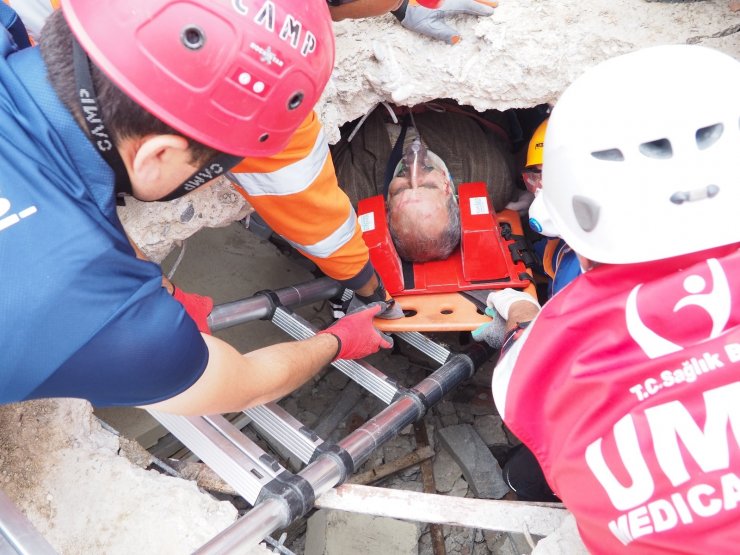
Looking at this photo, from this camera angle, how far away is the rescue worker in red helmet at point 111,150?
4.17 feet

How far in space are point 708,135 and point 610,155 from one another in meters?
0.23

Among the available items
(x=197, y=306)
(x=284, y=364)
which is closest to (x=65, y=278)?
(x=284, y=364)

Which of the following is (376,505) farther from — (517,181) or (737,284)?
(517,181)

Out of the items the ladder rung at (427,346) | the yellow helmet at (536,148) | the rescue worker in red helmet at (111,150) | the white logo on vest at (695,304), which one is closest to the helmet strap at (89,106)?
the rescue worker in red helmet at (111,150)

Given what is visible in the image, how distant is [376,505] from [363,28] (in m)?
2.13

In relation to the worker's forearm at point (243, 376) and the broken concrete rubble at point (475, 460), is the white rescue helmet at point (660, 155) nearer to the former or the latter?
the worker's forearm at point (243, 376)

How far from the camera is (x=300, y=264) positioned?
3.95 m

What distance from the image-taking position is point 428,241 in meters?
3.18

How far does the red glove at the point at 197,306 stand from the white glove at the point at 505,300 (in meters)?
1.28

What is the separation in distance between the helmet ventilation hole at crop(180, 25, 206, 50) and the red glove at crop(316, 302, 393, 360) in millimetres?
1467

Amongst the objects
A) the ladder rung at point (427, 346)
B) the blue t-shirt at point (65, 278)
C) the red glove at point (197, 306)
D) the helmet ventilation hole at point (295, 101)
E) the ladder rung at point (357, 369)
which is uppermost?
the helmet ventilation hole at point (295, 101)

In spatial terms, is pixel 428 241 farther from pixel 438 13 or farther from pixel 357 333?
pixel 438 13

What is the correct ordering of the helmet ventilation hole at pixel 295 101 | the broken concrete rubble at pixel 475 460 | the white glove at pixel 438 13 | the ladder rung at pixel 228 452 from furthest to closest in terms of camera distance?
the broken concrete rubble at pixel 475 460
the white glove at pixel 438 13
the ladder rung at pixel 228 452
the helmet ventilation hole at pixel 295 101

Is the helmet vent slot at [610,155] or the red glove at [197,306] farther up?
the helmet vent slot at [610,155]
